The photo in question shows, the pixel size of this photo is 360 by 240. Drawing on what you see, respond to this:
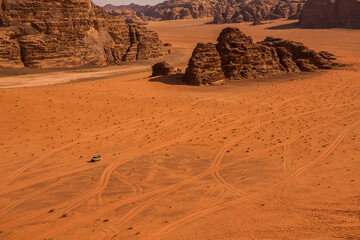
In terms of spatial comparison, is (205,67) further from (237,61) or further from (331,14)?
(331,14)

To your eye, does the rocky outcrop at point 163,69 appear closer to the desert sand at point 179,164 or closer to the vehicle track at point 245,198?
the desert sand at point 179,164

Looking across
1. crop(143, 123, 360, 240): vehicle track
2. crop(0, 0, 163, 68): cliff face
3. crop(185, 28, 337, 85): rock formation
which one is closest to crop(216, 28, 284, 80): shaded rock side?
crop(185, 28, 337, 85): rock formation

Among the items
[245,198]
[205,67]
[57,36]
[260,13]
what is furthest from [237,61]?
[260,13]

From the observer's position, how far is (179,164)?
987cm

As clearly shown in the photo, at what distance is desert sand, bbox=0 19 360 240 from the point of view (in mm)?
6348

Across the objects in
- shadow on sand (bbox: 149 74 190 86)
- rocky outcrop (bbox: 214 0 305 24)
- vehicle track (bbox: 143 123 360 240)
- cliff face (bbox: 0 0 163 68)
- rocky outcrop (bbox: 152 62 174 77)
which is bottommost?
vehicle track (bbox: 143 123 360 240)

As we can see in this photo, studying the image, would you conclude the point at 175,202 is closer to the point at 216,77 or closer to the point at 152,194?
the point at 152,194

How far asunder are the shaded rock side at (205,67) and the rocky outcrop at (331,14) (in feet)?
163

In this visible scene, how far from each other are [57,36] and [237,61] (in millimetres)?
19752

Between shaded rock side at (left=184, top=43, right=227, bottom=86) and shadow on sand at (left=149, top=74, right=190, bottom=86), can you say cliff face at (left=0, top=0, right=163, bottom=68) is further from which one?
shaded rock side at (left=184, top=43, right=227, bottom=86)

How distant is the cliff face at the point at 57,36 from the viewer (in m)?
30.0

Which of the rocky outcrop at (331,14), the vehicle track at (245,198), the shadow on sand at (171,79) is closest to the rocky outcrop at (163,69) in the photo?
the shadow on sand at (171,79)

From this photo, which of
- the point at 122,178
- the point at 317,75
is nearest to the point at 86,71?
the point at 317,75

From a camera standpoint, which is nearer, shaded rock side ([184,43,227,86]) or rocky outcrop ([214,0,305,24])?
shaded rock side ([184,43,227,86])
